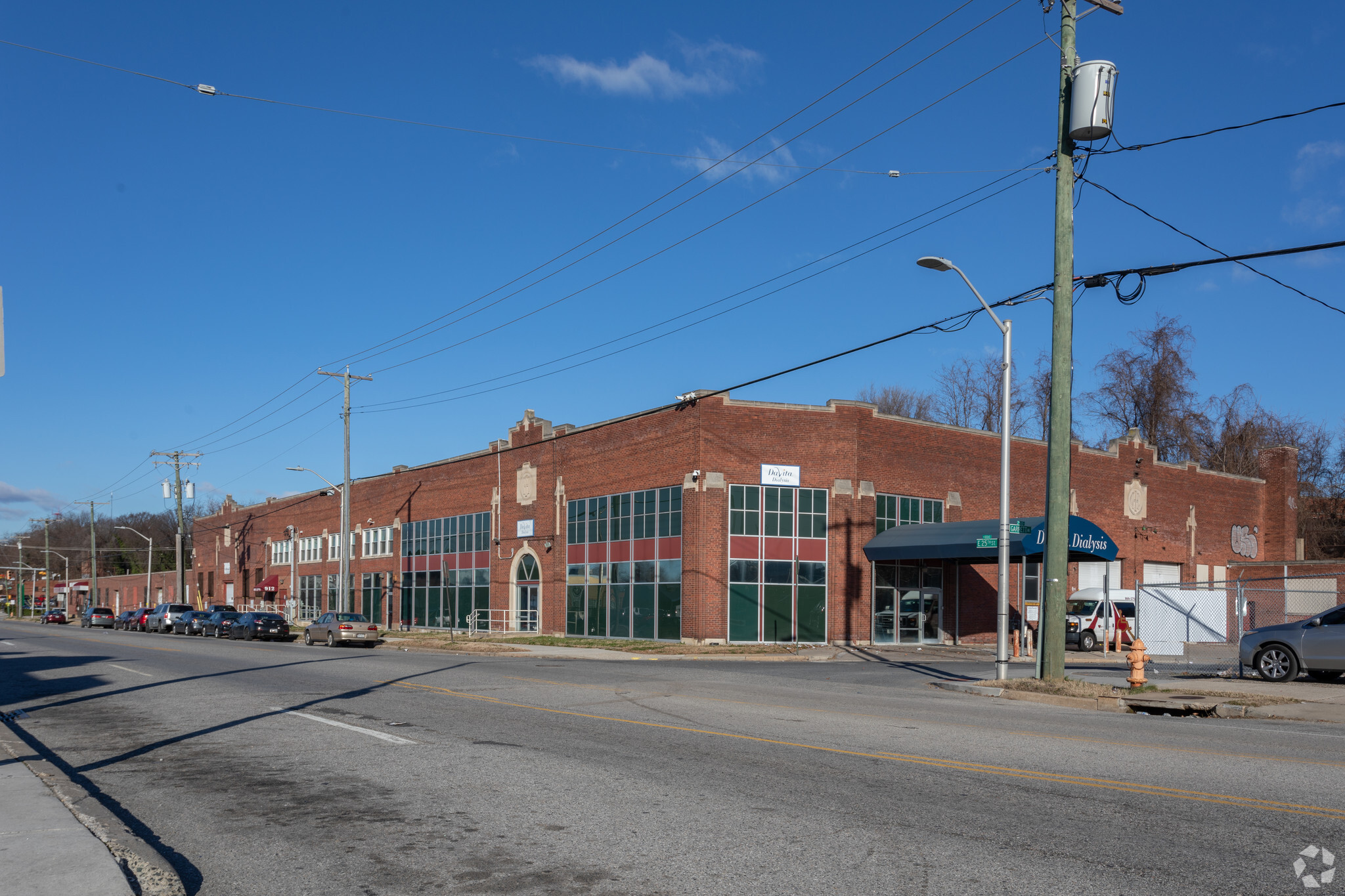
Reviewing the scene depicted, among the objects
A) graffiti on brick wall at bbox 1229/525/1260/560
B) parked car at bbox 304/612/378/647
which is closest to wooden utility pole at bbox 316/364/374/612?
parked car at bbox 304/612/378/647

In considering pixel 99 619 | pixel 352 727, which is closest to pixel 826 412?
pixel 352 727

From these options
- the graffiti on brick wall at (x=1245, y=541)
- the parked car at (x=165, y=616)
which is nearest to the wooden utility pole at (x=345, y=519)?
the parked car at (x=165, y=616)

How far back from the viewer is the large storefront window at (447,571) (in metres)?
49.6

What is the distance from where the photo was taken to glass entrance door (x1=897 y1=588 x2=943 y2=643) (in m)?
38.5

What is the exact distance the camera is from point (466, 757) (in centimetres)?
1027

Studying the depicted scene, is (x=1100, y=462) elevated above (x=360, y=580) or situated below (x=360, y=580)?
above

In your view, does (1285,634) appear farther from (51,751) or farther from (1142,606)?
(51,751)

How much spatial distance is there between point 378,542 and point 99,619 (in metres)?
27.8

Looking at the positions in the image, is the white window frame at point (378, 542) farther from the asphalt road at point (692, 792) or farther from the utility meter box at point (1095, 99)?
the utility meter box at point (1095, 99)

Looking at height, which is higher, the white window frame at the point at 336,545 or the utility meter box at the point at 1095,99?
the utility meter box at the point at 1095,99

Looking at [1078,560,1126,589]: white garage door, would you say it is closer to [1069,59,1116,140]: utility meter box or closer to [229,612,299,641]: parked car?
[1069,59,1116,140]: utility meter box

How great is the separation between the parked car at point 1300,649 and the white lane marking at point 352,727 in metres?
16.5

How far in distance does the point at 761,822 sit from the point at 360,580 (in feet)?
191

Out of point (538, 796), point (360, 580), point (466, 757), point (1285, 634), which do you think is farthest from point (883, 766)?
point (360, 580)
